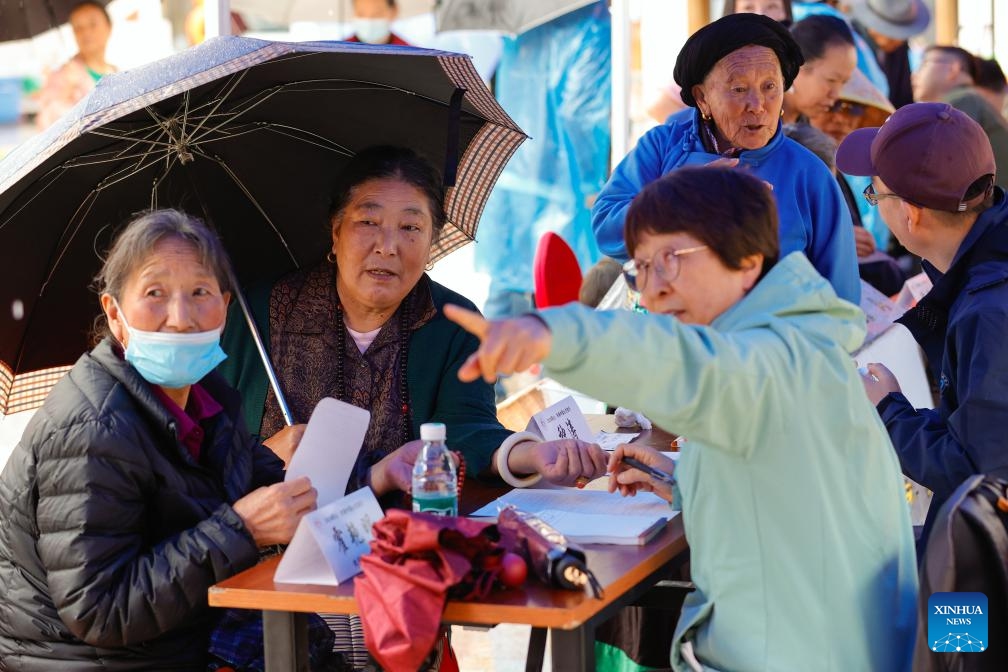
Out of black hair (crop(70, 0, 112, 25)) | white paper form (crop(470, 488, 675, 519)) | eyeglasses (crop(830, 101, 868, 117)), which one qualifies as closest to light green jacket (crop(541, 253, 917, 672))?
white paper form (crop(470, 488, 675, 519))

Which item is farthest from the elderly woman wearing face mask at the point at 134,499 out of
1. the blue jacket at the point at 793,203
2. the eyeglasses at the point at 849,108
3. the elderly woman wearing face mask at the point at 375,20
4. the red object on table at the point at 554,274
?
the elderly woman wearing face mask at the point at 375,20

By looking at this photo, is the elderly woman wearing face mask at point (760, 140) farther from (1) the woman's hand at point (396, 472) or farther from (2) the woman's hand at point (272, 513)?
(2) the woman's hand at point (272, 513)

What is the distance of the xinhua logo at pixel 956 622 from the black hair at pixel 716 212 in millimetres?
624

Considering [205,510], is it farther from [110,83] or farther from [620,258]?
[620,258]

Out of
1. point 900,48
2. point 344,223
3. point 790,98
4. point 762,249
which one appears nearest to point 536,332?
point 762,249

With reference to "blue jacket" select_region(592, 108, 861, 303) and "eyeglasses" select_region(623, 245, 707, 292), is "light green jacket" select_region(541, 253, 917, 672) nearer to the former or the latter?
"eyeglasses" select_region(623, 245, 707, 292)

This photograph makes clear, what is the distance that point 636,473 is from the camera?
274cm

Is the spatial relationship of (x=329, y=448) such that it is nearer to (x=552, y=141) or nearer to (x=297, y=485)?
(x=297, y=485)

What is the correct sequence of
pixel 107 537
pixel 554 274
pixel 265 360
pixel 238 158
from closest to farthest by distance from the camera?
pixel 107 537 → pixel 265 360 → pixel 238 158 → pixel 554 274

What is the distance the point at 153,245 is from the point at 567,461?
1.09 metres

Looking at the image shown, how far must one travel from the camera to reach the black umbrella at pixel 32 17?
6.97 m

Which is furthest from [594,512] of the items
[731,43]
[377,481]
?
[731,43]

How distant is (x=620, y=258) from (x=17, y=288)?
1.93 metres

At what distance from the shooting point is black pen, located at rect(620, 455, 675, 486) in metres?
2.68
